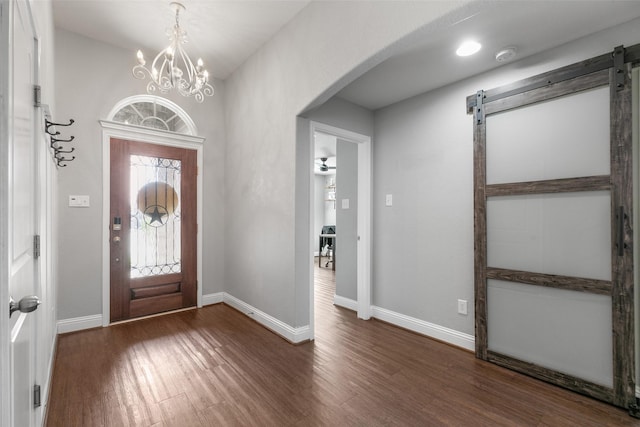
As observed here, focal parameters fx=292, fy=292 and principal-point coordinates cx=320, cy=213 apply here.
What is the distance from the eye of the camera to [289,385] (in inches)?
85.1

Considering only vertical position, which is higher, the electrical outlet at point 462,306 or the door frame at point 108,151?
the door frame at point 108,151

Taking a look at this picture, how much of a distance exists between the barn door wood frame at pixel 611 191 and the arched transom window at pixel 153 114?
140 inches

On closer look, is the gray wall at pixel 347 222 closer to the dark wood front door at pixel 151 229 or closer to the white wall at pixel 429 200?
the white wall at pixel 429 200

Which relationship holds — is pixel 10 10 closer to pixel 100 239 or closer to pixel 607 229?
pixel 100 239

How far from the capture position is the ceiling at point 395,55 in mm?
1949

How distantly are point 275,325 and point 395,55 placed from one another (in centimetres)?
283

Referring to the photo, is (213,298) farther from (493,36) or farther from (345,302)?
(493,36)

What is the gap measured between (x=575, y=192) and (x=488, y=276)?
925mm

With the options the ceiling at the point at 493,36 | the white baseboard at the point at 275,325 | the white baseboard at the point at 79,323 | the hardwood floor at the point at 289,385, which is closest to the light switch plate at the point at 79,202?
the white baseboard at the point at 79,323

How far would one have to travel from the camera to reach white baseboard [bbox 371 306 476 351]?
2.80 metres

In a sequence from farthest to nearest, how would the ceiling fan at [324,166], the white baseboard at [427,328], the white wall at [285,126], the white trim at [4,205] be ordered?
the ceiling fan at [324,166] < the white baseboard at [427,328] < the white wall at [285,126] < the white trim at [4,205]

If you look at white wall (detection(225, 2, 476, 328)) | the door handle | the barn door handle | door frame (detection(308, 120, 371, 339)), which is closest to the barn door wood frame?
the barn door handle

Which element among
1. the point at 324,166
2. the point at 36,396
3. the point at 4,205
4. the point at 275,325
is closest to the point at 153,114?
the point at 275,325

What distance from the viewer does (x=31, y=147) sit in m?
1.29
